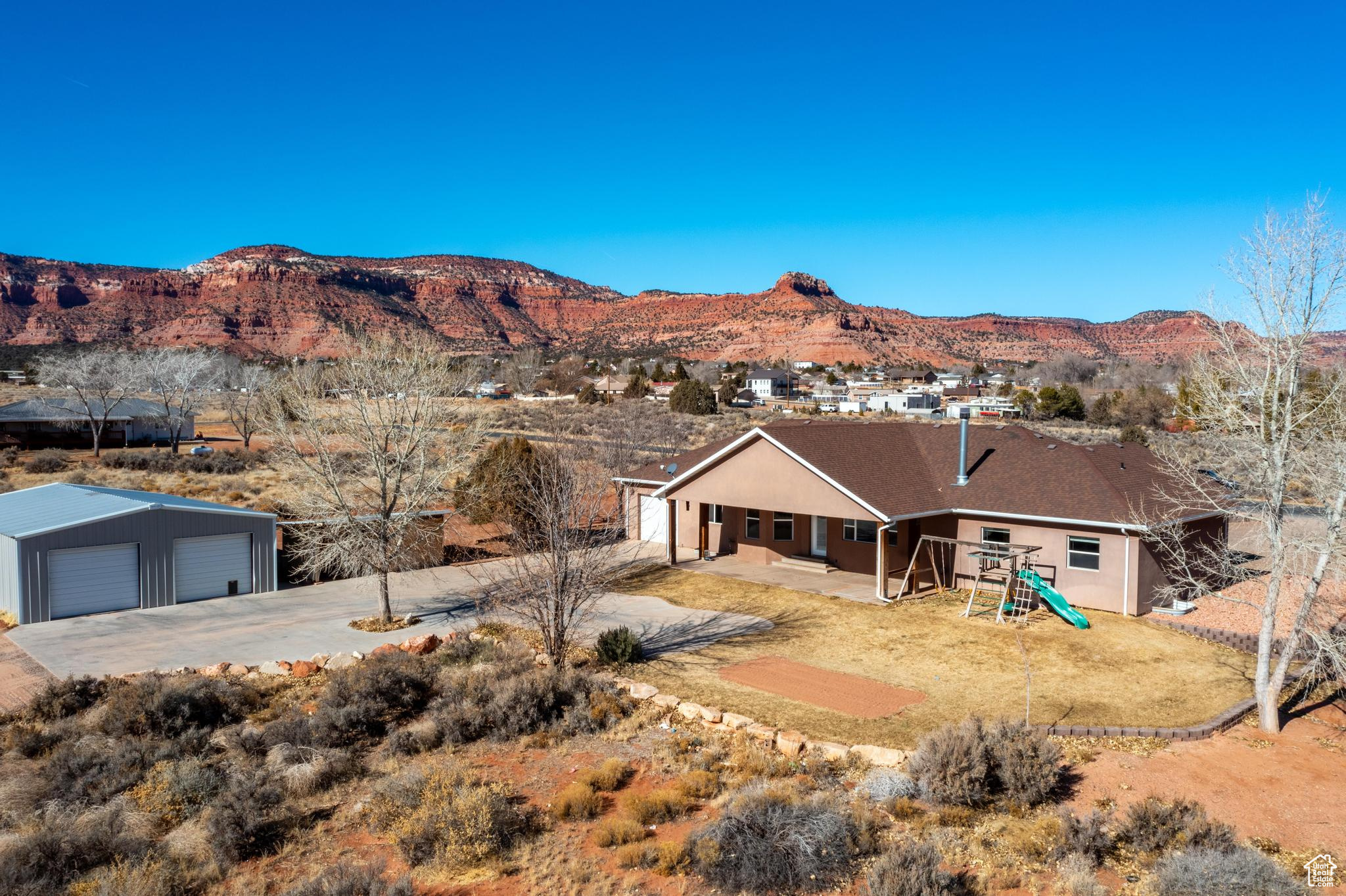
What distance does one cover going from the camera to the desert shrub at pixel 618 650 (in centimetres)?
1609

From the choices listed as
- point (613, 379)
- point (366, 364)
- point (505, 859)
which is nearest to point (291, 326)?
point (613, 379)

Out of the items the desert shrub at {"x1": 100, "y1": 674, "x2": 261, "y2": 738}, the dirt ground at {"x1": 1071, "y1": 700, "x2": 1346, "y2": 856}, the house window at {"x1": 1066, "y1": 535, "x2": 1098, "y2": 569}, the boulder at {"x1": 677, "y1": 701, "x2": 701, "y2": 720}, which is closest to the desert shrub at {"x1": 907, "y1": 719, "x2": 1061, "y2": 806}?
the dirt ground at {"x1": 1071, "y1": 700, "x2": 1346, "y2": 856}

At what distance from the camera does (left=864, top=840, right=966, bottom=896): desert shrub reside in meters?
7.84

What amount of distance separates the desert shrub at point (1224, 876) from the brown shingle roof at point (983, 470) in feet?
38.1

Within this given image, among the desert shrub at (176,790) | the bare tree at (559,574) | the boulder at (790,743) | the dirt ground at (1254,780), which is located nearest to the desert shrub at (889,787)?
the boulder at (790,743)

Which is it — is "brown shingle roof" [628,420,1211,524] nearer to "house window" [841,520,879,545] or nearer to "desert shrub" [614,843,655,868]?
"house window" [841,520,879,545]

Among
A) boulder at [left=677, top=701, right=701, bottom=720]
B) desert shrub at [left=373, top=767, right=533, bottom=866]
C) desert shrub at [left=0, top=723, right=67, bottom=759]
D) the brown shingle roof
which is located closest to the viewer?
desert shrub at [left=373, top=767, right=533, bottom=866]

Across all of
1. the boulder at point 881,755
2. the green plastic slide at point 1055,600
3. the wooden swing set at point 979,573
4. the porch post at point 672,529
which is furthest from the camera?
the porch post at point 672,529

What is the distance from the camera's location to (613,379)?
10388cm

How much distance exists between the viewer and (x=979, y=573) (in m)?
20.1

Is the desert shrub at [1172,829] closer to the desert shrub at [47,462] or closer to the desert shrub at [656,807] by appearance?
the desert shrub at [656,807]

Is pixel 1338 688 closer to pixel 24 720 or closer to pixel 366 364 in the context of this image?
pixel 366 364

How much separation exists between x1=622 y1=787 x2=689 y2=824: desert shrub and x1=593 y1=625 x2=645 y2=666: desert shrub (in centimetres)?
568

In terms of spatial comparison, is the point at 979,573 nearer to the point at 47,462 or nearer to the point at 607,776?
the point at 607,776
